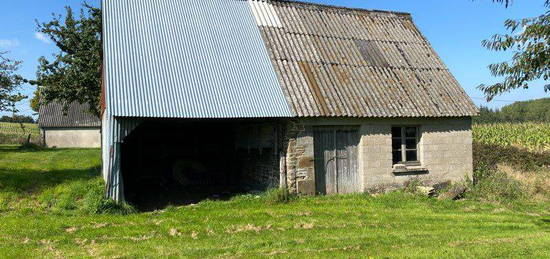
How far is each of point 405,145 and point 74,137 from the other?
109ft

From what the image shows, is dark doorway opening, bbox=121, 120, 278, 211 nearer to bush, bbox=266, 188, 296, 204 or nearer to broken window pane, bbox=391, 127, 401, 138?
bush, bbox=266, 188, 296, 204

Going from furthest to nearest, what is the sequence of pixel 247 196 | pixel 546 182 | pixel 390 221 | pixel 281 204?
1. pixel 546 182
2. pixel 247 196
3. pixel 281 204
4. pixel 390 221

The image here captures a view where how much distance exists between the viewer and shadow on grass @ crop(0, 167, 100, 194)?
39.7 ft

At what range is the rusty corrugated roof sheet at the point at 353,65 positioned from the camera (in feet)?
40.1

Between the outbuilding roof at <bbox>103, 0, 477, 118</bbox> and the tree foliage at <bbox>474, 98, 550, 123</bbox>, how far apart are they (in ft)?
190

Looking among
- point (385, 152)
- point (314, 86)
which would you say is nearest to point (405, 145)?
point (385, 152)

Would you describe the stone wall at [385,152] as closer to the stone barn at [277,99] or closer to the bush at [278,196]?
the stone barn at [277,99]

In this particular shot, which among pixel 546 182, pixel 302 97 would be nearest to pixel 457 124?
pixel 546 182

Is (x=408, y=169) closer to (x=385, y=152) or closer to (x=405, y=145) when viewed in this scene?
(x=405, y=145)

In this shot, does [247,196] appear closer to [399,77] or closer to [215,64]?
[215,64]

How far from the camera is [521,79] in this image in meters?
5.81

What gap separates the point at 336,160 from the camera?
12250 mm

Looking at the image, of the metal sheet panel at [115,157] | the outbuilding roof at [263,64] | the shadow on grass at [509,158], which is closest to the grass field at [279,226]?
the metal sheet panel at [115,157]

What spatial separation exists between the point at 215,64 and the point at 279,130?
257 centimetres
